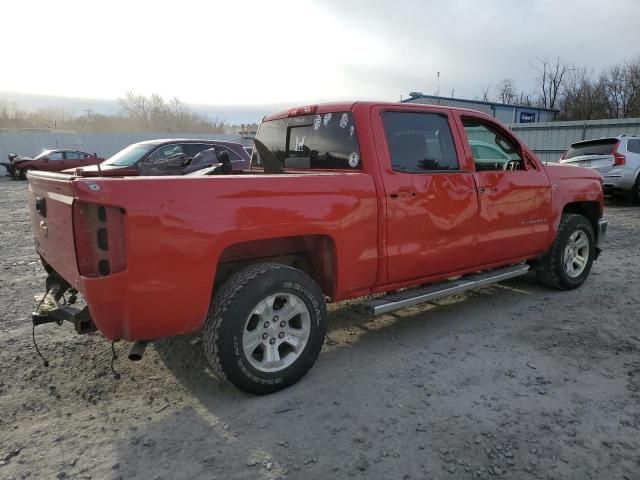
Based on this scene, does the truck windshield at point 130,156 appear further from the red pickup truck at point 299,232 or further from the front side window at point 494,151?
the front side window at point 494,151

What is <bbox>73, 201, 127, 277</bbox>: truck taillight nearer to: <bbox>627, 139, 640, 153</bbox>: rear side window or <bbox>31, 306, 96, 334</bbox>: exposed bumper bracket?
<bbox>31, 306, 96, 334</bbox>: exposed bumper bracket

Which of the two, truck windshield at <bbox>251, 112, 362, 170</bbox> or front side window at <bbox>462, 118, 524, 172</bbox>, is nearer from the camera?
truck windshield at <bbox>251, 112, 362, 170</bbox>

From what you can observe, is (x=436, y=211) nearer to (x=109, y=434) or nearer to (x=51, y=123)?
(x=109, y=434)

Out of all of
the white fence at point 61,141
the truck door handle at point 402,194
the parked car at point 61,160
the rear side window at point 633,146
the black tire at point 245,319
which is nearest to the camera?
the black tire at point 245,319

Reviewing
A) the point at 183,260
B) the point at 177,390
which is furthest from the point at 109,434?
the point at 183,260

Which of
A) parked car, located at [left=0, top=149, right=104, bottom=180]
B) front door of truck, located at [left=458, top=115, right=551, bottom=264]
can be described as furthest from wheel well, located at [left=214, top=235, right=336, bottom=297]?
parked car, located at [left=0, top=149, right=104, bottom=180]

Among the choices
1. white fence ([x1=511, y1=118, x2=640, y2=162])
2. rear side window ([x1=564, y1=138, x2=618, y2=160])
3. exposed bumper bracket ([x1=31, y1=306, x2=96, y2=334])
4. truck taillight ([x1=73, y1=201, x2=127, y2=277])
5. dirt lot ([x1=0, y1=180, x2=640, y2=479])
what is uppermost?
white fence ([x1=511, y1=118, x2=640, y2=162])

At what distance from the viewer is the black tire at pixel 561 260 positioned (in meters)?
5.25

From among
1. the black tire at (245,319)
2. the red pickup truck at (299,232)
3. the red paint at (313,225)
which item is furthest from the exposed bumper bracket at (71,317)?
the black tire at (245,319)

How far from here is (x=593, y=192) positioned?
5.61 metres

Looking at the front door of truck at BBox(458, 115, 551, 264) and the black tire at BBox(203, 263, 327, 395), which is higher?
the front door of truck at BBox(458, 115, 551, 264)

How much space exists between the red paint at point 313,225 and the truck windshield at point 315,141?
96 millimetres

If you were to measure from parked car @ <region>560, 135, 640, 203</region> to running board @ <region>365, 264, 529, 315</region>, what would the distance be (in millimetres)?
9045

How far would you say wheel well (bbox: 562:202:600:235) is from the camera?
5699mm
